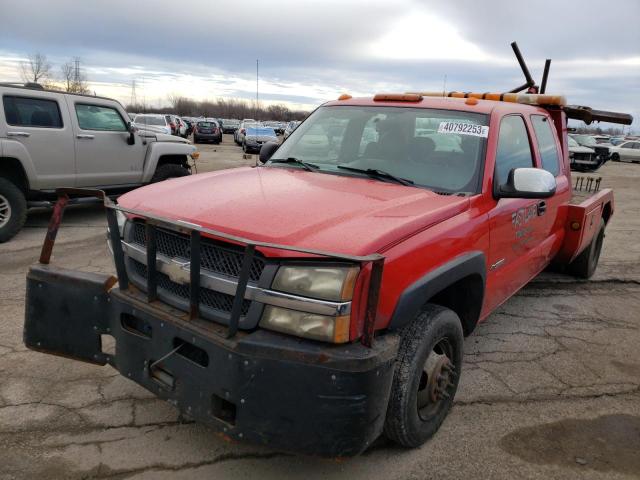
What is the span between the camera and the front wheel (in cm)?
241

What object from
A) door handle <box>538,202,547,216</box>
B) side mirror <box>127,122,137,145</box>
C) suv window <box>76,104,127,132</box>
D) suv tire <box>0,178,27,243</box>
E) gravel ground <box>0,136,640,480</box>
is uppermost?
suv window <box>76,104,127,132</box>

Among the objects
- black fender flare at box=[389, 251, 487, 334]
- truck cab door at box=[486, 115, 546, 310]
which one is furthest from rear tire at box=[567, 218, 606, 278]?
black fender flare at box=[389, 251, 487, 334]

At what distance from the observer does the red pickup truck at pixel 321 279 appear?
6.70 feet

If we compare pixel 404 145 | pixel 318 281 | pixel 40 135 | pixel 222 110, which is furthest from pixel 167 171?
pixel 222 110

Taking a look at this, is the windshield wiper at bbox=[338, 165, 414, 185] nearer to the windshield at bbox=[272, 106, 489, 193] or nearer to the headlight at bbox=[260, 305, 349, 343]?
the windshield at bbox=[272, 106, 489, 193]

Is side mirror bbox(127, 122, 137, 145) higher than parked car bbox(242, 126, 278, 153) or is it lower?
higher

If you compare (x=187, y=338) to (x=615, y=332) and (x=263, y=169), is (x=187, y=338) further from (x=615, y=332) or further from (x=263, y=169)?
(x=615, y=332)

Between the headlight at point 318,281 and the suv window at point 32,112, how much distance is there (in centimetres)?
645

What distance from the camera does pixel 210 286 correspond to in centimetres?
227

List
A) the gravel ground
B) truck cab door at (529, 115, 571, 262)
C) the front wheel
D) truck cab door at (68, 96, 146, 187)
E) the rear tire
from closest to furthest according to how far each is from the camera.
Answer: the front wheel < the gravel ground < truck cab door at (529, 115, 571, 262) < the rear tire < truck cab door at (68, 96, 146, 187)

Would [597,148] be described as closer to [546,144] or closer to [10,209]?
[546,144]

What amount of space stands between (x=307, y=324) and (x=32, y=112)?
6.78 m

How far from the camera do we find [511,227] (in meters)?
3.44

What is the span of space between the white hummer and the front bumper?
17.8 ft
